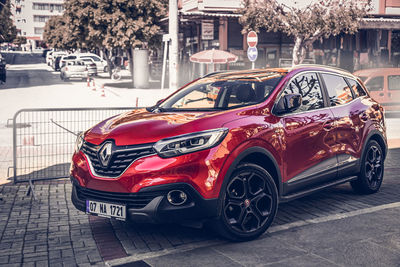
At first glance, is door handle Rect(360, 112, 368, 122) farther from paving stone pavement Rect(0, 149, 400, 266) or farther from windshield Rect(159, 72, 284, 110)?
windshield Rect(159, 72, 284, 110)

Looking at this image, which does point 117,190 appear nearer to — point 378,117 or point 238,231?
point 238,231

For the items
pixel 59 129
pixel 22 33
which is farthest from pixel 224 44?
pixel 22 33

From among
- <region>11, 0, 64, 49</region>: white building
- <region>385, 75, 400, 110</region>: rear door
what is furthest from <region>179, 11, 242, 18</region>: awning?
<region>11, 0, 64, 49</region>: white building

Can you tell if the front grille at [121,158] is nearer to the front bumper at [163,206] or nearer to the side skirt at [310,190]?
the front bumper at [163,206]

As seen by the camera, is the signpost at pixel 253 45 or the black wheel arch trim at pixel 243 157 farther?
the signpost at pixel 253 45

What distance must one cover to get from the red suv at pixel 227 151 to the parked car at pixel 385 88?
1134cm

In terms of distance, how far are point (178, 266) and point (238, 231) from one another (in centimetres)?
76

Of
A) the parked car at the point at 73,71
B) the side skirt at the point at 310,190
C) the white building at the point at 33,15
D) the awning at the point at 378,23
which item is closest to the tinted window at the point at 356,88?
the side skirt at the point at 310,190

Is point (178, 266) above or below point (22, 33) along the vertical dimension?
below

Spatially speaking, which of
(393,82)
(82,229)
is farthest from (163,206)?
(393,82)

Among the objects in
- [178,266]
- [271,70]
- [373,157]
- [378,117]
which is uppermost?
[271,70]

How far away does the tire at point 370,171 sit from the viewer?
21.6 feet

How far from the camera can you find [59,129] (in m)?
7.31

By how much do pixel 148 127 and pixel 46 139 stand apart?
2982mm
